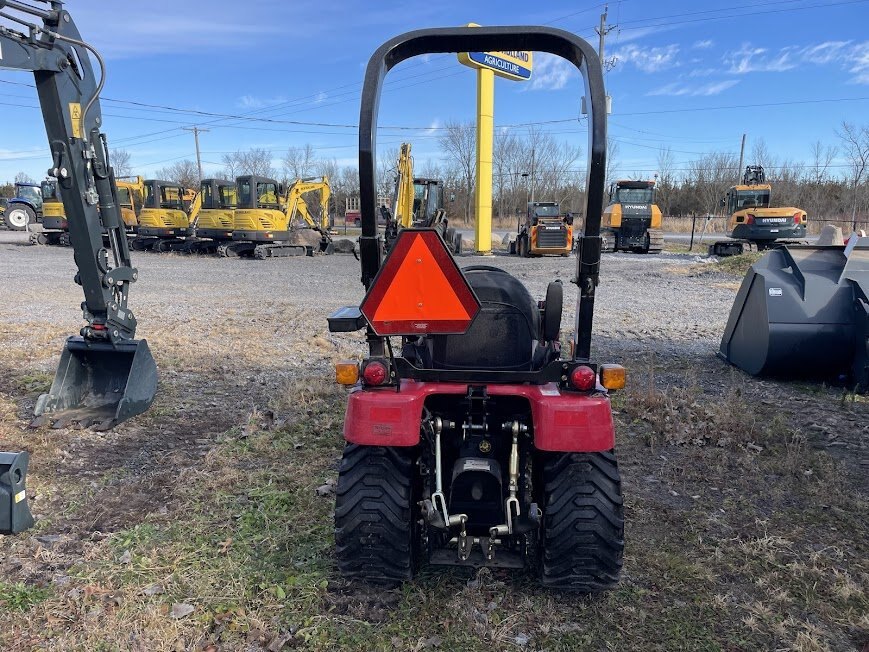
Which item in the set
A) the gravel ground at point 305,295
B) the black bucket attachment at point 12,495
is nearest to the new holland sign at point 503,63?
the gravel ground at point 305,295

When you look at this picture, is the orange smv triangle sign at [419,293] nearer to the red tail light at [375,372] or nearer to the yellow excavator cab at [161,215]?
the red tail light at [375,372]

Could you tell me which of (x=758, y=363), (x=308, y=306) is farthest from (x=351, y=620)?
(x=308, y=306)

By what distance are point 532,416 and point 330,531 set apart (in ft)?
4.90

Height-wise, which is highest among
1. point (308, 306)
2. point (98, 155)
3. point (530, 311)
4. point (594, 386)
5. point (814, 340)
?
point (98, 155)

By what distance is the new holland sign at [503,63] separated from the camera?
19.6 m

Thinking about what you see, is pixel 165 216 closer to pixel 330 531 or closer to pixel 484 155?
pixel 484 155

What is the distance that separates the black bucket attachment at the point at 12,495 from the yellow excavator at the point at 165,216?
22778 mm

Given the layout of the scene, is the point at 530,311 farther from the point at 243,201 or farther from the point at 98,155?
the point at 243,201

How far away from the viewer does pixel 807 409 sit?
5.30 metres

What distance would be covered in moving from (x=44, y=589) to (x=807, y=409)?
580cm

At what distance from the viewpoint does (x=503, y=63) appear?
2056cm

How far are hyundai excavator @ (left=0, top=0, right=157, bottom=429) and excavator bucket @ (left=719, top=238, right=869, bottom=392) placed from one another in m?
5.99

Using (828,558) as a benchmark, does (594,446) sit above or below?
above

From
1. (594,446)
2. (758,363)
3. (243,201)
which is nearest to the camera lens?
(594,446)
